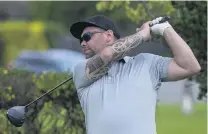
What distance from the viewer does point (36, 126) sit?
263 inches

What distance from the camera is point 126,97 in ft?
14.9

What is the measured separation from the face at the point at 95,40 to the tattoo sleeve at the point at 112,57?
0.16 feet

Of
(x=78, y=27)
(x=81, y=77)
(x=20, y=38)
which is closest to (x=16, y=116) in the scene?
(x=81, y=77)

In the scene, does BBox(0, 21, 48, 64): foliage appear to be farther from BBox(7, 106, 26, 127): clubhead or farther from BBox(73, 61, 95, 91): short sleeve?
BBox(73, 61, 95, 91): short sleeve

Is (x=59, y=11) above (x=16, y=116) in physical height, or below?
above

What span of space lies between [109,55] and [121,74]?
0.48 ft

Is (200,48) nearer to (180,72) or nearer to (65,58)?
(180,72)

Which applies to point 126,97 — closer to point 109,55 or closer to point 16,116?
point 109,55

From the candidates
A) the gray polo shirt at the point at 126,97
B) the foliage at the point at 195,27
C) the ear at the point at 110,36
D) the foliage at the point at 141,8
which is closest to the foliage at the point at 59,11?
the foliage at the point at 141,8

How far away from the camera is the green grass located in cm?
1193

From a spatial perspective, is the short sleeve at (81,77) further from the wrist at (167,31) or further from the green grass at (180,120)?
the green grass at (180,120)

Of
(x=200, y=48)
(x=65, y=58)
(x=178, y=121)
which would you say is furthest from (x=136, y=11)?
(x=65, y=58)

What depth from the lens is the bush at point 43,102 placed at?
660cm

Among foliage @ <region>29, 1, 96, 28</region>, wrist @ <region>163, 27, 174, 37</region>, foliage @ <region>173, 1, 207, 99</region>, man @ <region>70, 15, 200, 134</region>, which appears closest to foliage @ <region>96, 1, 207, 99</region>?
foliage @ <region>173, 1, 207, 99</region>
